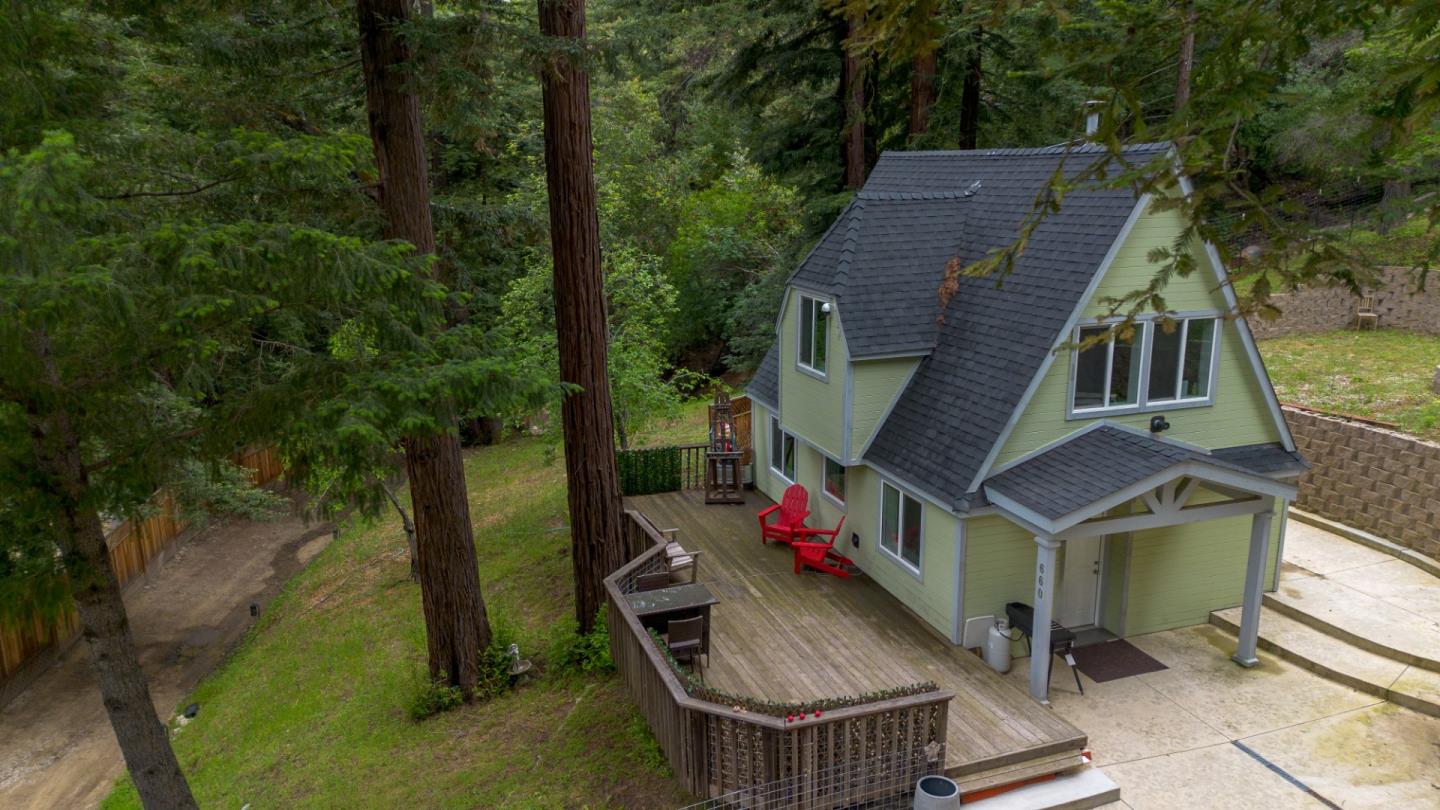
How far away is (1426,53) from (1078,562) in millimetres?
8340

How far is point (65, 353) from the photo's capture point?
627cm

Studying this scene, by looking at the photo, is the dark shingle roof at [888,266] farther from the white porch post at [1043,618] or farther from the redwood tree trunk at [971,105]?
the redwood tree trunk at [971,105]

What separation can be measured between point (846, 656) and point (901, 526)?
2.20 metres

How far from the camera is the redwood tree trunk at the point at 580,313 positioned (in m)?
10.4

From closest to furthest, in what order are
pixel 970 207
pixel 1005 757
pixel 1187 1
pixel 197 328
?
pixel 1187 1, pixel 197 328, pixel 1005 757, pixel 970 207

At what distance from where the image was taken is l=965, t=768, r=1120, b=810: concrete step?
8367mm

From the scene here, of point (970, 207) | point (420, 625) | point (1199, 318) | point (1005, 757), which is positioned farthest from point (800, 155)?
point (1005, 757)

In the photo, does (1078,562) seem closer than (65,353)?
No

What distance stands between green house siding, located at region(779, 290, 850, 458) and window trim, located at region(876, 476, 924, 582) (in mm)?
850

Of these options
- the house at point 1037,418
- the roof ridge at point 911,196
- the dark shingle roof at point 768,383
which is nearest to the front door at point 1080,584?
the house at point 1037,418

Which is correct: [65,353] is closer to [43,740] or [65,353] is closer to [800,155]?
[43,740]

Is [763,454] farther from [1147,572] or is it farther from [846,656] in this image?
[1147,572]

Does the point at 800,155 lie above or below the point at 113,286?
above

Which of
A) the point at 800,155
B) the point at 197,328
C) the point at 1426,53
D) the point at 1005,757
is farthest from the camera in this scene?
the point at 800,155
